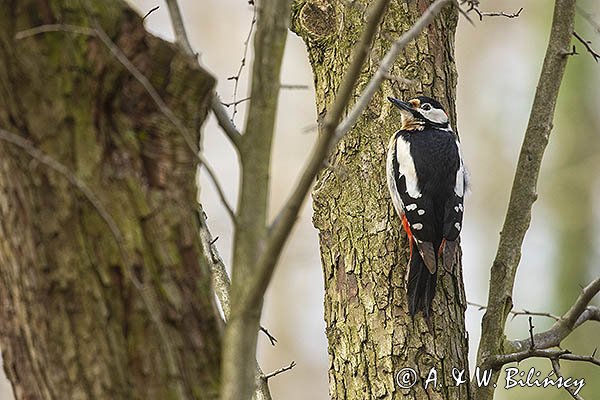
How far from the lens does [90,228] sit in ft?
6.27

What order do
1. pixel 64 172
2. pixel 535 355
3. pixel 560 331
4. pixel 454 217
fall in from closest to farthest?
1. pixel 64 172
2. pixel 535 355
3. pixel 560 331
4. pixel 454 217

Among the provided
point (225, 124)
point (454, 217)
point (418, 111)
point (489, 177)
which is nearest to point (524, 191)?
point (454, 217)

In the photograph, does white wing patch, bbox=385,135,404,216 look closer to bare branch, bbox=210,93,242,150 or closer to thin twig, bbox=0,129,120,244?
bare branch, bbox=210,93,242,150

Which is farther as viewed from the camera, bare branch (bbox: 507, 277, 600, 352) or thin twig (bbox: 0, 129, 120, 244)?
bare branch (bbox: 507, 277, 600, 352)

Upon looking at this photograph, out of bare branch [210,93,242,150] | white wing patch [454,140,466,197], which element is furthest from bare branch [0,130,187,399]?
white wing patch [454,140,466,197]

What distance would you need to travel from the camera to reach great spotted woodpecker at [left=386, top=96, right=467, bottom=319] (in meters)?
3.50

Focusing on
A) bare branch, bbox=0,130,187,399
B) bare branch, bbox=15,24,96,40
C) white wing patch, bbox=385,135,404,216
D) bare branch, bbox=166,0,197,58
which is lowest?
bare branch, bbox=0,130,187,399

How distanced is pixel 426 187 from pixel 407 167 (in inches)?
9.4

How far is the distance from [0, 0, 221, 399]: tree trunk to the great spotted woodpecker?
5.42 feet

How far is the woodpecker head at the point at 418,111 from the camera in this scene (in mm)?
3693

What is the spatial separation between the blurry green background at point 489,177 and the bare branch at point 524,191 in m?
5.04

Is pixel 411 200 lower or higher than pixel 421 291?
higher

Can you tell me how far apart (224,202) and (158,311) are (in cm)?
26

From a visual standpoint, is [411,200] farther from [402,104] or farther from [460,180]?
[460,180]
